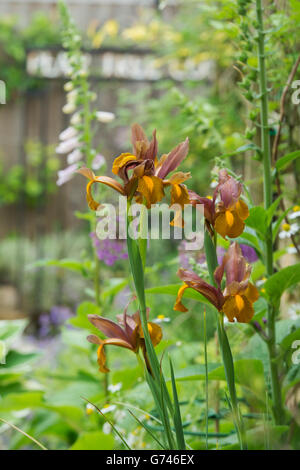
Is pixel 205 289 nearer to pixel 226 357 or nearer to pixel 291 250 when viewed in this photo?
pixel 226 357

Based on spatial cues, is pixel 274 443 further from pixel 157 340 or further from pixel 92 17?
pixel 92 17

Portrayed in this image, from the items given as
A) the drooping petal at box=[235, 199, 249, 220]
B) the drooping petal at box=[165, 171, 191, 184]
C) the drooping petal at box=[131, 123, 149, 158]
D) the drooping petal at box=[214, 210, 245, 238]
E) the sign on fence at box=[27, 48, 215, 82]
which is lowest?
the drooping petal at box=[214, 210, 245, 238]

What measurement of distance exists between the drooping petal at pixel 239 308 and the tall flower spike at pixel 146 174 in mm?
98

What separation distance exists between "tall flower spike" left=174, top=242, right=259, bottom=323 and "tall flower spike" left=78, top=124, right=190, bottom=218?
2.7 inches

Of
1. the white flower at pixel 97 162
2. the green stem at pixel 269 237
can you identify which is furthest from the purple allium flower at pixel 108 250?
the green stem at pixel 269 237

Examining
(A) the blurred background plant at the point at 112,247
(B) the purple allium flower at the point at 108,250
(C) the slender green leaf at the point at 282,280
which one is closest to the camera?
(C) the slender green leaf at the point at 282,280

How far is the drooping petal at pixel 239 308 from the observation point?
443 millimetres

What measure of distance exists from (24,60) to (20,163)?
2.48 ft

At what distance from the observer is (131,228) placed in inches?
17.8

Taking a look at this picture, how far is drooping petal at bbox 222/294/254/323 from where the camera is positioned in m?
0.44

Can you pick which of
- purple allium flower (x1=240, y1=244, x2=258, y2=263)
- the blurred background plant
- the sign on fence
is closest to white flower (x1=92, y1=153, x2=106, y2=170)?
the blurred background plant

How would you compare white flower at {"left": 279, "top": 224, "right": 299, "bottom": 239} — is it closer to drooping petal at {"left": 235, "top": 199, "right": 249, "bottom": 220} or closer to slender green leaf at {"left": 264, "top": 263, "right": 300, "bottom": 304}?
slender green leaf at {"left": 264, "top": 263, "right": 300, "bottom": 304}

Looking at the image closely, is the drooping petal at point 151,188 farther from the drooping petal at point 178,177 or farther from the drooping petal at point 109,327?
the drooping petal at point 109,327

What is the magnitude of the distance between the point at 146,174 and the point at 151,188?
14 millimetres
